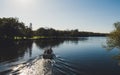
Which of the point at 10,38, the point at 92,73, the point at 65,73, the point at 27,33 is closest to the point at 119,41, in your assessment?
the point at 92,73

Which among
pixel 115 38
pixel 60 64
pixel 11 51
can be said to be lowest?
pixel 60 64

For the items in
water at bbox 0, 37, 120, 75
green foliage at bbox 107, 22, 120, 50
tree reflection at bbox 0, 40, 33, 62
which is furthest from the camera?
tree reflection at bbox 0, 40, 33, 62

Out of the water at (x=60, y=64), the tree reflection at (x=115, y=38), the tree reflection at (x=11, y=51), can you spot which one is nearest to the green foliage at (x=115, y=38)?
the tree reflection at (x=115, y=38)

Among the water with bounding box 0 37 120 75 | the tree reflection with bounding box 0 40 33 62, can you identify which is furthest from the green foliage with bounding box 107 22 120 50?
the tree reflection with bounding box 0 40 33 62

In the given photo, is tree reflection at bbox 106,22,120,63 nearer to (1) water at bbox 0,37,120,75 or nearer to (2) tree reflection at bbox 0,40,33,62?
(1) water at bbox 0,37,120,75

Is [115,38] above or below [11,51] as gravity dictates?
above

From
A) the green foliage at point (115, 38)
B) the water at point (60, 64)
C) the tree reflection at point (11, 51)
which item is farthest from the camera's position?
the tree reflection at point (11, 51)

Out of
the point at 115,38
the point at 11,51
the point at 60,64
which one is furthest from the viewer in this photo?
the point at 11,51

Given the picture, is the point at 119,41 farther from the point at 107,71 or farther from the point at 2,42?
the point at 2,42

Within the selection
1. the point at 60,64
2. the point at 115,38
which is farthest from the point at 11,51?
the point at 115,38

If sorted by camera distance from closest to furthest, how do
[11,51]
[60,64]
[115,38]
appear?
[115,38], [60,64], [11,51]

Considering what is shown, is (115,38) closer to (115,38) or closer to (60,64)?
(115,38)

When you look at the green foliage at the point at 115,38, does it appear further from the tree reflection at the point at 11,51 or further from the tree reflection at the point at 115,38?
the tree reflection at the point at 11,51

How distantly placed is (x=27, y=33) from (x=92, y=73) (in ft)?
468
